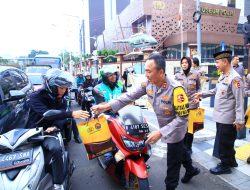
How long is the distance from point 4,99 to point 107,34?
48621 mm

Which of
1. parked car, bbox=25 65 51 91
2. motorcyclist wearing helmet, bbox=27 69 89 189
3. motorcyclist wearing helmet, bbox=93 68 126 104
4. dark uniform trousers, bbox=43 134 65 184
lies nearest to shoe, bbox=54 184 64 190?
dark uniform trousers, bbox=43 134 65 184

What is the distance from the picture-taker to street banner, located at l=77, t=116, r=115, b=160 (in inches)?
111

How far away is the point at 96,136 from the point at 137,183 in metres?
0.71

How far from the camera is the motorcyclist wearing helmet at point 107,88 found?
4004 millimetres

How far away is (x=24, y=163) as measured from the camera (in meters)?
2.30

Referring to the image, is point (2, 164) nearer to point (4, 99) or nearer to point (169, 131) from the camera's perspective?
point (169, 131)

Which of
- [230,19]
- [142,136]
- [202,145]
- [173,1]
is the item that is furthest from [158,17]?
[142,136]

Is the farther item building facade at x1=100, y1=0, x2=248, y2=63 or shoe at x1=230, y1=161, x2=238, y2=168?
building facade at x1=100, y1=0, x2=248, y2=63

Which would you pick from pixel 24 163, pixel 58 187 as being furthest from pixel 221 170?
pixel 24 163

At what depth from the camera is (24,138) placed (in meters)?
2.46

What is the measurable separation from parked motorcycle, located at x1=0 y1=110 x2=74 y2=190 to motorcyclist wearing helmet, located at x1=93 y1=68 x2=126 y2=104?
1.44 m

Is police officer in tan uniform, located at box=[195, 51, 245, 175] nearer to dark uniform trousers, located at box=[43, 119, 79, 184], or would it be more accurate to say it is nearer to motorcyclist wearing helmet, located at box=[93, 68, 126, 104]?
motorcyclist wearing helmet, located at box=[93, 68, 126, 104]

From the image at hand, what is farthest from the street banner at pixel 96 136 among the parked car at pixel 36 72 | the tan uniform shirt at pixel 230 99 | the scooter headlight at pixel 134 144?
the parked car at pixel 36 72

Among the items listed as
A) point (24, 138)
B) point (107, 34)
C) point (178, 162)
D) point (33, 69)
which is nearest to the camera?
point (24, 138)
